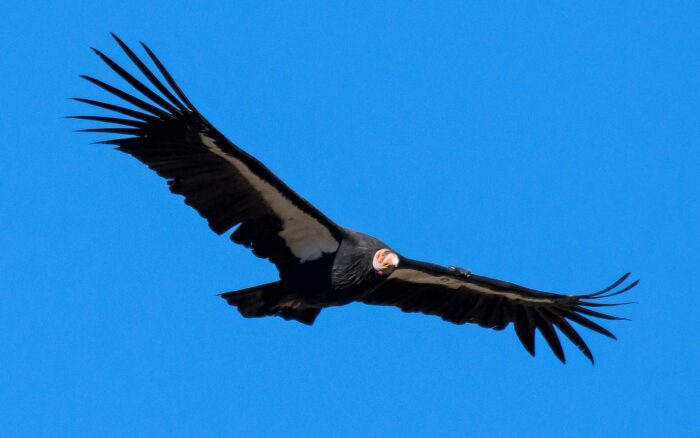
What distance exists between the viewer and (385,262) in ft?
50.6

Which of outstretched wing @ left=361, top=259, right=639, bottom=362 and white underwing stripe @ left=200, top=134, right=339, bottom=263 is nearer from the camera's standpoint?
white underwing stripe @ left=200, top=134, right=339, bottom=263

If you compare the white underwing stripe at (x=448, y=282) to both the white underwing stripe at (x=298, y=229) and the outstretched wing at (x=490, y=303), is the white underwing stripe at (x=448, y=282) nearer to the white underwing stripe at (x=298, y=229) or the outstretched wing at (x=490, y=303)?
the outstretched wing at (x=490, y=303)

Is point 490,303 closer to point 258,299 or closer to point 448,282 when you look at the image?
point 448,282

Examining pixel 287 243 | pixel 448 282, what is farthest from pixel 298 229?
pixel 448 282

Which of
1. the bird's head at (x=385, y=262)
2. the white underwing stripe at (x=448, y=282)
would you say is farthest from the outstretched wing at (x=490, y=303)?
the bird's head at (x=385, y=262)

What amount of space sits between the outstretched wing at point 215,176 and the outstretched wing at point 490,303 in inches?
79.1

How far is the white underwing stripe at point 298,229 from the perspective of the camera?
1526 cm

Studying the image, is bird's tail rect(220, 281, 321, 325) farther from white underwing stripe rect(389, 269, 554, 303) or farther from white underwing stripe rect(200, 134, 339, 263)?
white underwing stripe rect(389, 269, 554, 303)

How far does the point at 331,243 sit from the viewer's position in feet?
51.8

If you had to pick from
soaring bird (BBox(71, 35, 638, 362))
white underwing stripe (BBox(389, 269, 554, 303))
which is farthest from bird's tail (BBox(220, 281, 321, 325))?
white underwing stripe (BBox(389, 269, 554, 303))

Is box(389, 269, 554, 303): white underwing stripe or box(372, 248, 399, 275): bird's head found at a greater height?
box(389, 269, 554, 303): white underwing stripe

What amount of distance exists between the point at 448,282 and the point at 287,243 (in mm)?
2927

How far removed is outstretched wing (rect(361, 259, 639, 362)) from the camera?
1762 centimetres

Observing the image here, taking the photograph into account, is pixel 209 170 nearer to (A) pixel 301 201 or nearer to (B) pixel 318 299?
(A) pixel 301 201
